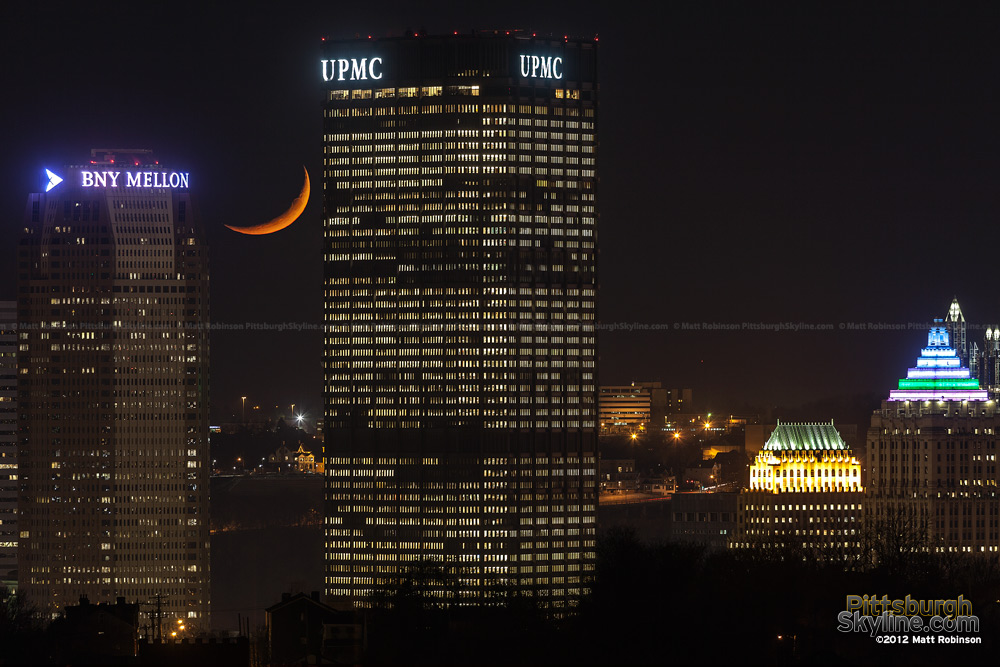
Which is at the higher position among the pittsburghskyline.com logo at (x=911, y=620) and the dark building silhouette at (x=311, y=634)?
the pittsburghskyline.com logo at (x=911, y=620)

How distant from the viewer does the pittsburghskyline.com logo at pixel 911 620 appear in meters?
138

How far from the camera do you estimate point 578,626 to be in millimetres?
150875

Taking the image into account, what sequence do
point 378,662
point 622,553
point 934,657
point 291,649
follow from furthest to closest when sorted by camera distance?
point 622,553, point 291,649, point 378,662, point 934,657

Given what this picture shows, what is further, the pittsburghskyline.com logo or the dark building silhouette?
the dark building silhouette

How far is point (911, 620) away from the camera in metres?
143

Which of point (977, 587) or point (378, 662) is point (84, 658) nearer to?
point (378, 662)

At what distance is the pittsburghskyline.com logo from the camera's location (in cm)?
13762

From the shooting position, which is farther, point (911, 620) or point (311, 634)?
point (311, 634)

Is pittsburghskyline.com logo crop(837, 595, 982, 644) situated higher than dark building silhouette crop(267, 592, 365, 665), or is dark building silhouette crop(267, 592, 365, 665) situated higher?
pittsburghskyline.com logo crop(837, 595, 982, 644)

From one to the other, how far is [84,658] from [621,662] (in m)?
37.3

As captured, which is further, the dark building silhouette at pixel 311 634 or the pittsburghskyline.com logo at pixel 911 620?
the dark building silhouette at pixel 311 634

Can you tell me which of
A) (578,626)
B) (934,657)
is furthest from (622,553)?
(934,657)

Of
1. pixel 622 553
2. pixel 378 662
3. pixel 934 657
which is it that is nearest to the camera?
pixel 934 657

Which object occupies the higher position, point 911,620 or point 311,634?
point 911,620
